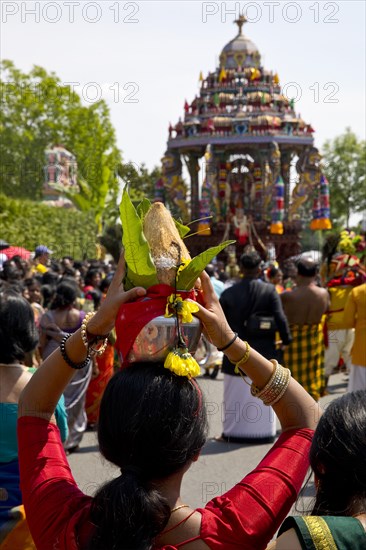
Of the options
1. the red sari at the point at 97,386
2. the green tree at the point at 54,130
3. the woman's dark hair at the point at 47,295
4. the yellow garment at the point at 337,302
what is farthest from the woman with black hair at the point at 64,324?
the green tree at the point at 54,130

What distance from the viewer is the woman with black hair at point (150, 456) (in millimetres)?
1754

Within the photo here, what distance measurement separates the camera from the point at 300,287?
8.12 meters

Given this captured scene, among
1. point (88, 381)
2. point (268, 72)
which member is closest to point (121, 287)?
point (88, 381)

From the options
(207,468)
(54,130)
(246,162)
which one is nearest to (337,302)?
(207,468)

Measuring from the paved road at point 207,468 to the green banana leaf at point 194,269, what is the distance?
144 inches

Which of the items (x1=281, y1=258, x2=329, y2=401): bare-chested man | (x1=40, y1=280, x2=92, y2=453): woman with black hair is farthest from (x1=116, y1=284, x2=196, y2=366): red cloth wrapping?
(x1=281, y1=258, x2=329, y2=401): bare-chested man

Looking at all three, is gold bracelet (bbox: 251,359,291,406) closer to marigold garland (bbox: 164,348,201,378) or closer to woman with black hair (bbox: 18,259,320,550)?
woman with black hair (bbox: 18,259,320,550)

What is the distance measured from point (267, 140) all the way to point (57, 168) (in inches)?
356

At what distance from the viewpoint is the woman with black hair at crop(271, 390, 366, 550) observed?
1.72m

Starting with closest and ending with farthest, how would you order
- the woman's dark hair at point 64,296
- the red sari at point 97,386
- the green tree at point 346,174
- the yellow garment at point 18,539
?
1. the yellow garment at point 18,539
2. the woman's dark hair at point 64,296
3. the red sari at point 97,386
4. the green tree at point 346,174

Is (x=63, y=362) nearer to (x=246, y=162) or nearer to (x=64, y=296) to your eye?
(x=64, y=296)

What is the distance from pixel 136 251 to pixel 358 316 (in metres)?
5.13

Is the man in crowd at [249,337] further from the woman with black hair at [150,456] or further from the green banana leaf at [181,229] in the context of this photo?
the woman with black hair at [150,456]

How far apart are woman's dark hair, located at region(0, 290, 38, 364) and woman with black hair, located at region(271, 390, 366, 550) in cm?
155
